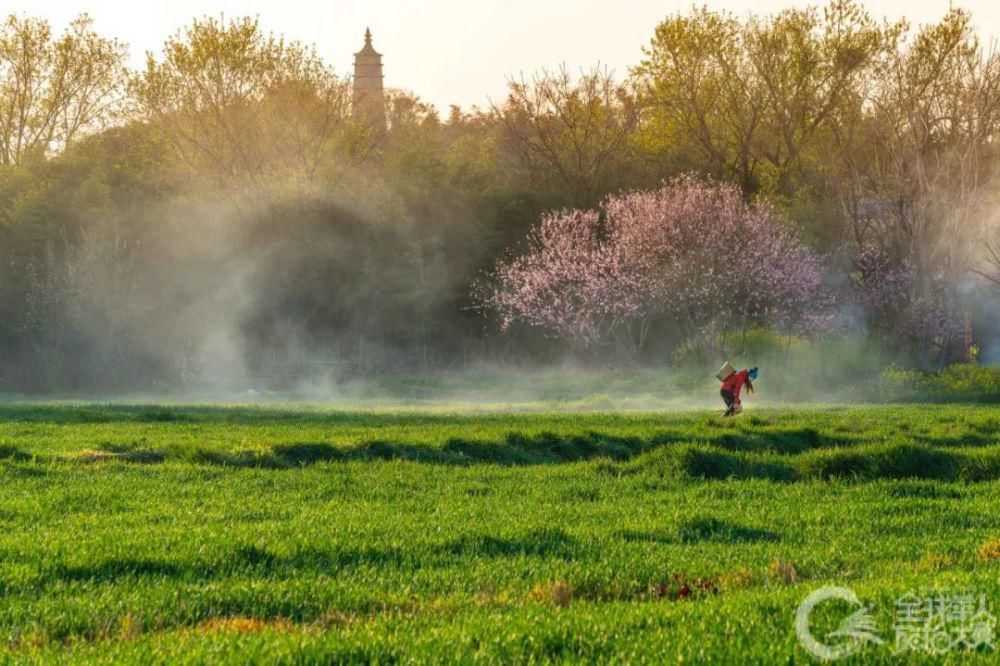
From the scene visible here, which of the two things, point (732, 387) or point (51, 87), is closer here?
point (732, 387)

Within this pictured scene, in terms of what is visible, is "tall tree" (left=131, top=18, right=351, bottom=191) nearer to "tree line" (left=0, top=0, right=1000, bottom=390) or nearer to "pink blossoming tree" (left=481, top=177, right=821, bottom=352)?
"tree line" (left=0, top=0, right=1000, bottom=390)

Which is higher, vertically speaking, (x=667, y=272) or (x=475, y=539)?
(x=667, y=272)

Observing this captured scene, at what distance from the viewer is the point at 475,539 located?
1108 centimetres

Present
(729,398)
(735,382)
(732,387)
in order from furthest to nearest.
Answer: (735,382)
(732,387)
(729,398)

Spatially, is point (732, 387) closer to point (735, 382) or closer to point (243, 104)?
point (735, 382)

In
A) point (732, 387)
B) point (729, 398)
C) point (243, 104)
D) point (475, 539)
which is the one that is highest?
point (243, 104)

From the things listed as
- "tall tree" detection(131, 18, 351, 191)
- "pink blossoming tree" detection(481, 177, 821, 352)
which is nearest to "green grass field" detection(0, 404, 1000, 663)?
"pink blossoming tree" detection(481, 177, 821, 352)

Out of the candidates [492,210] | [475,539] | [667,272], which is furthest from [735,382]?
[492,210]

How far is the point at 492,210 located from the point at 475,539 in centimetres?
4794

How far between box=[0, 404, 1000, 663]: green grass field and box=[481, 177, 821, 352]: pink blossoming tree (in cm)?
2534

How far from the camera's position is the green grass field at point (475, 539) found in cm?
691

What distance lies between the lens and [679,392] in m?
39.8

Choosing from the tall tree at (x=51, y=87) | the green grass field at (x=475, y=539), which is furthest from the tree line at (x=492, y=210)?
the green grass field at (x=475, y=539)

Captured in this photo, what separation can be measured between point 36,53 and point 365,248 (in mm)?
23946
